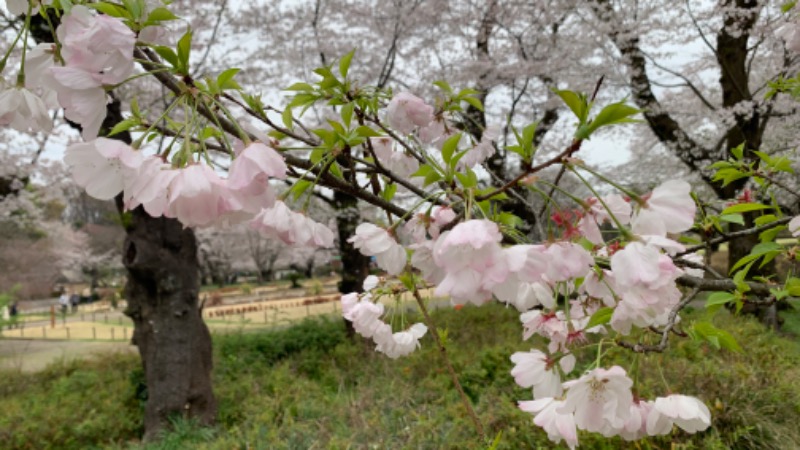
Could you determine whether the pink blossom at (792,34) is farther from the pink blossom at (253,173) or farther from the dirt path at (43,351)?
the dirt path at (43,351)

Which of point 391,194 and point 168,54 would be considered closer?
point 168,54

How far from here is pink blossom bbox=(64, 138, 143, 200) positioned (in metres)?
0.58

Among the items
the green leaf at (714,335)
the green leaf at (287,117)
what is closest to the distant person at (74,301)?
the green leaf at (287,117)

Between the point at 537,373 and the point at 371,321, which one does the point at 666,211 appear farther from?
the point at 371,321

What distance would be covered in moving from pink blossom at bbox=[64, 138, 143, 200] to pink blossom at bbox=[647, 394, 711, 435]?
94 centimetres

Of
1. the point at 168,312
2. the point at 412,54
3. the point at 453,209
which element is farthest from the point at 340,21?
the point at 453,209

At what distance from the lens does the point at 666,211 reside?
0.63 meters

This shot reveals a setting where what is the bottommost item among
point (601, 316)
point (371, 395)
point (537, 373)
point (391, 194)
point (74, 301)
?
point (74, 301)

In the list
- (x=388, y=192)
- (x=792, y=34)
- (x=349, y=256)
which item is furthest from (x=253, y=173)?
(x=349, y=256)

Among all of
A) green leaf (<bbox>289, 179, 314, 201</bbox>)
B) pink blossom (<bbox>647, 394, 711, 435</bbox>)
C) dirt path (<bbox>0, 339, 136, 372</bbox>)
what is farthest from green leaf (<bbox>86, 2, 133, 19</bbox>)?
dirt path (<bbox>0, 339, 136, 372</bbox>)

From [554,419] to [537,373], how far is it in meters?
0.08

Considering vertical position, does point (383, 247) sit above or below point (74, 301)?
above

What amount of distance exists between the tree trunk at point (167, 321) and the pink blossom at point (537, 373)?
13.6ft

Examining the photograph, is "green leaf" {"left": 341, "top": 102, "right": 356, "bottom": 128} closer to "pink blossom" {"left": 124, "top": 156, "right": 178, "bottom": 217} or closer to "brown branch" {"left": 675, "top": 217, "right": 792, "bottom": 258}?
"pink blossom" {"left": 124, "top": 156, "right": 178, "bottom": 217}
